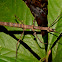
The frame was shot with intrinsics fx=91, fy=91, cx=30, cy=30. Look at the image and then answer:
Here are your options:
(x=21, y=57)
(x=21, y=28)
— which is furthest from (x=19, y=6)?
(x=21, y=57)

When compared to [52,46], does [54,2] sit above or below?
above

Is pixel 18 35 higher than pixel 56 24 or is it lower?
lower

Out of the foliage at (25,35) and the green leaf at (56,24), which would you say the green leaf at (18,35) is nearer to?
the foliage at (25,35)

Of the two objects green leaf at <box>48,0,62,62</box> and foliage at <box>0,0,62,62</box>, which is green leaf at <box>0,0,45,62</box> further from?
green leaf at <box>48,0,62,62</box>

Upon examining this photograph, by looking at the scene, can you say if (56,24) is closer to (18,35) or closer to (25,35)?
(25,35)

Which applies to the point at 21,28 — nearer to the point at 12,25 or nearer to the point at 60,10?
the point at 12,25

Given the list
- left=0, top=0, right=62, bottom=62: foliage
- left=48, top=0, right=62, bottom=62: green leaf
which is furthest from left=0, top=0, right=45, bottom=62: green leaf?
left=48, top=0, right=62, bottom=62: green leaf

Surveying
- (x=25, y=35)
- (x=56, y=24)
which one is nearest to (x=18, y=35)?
(x=25, y=35)

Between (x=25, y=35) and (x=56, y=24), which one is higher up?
(x=56, y=24)

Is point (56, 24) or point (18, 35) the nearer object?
point (56, 24)

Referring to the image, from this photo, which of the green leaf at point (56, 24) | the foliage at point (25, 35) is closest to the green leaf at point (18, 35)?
the foliage at point (25, 35)

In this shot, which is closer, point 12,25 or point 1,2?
point 1,2
